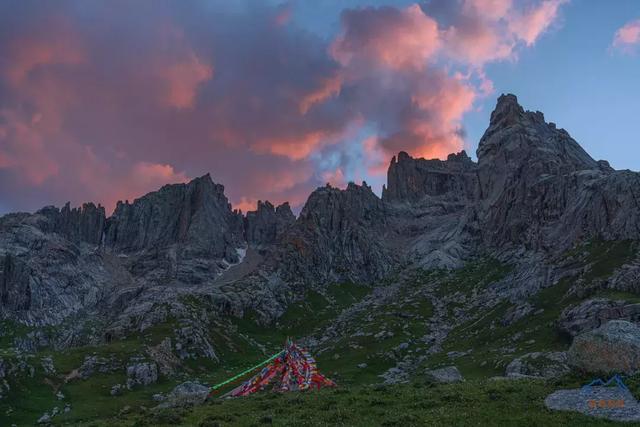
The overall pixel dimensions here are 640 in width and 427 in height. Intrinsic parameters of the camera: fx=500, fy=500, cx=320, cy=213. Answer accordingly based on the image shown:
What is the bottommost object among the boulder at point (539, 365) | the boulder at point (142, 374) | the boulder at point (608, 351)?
the boulder at point (539, 365)

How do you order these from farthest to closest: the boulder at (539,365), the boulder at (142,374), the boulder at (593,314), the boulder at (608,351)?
the boulder at (142,374) < the boulder at (593,314) < the boulder at (539,365) < the boulder at (608,351)

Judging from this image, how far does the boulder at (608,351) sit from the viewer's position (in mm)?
30969

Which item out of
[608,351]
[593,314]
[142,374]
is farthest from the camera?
[142,374]

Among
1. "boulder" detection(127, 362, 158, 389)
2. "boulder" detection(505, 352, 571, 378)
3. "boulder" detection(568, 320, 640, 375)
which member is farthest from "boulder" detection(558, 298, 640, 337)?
"boulder" detection(127, 362, 158, 389)

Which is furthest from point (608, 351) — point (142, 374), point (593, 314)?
point (142, 374)

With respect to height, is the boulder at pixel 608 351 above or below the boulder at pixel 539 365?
above

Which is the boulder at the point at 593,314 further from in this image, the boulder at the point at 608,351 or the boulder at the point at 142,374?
the boulder at the point at 142,374

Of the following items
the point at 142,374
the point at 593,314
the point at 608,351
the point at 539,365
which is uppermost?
the point at 142,374

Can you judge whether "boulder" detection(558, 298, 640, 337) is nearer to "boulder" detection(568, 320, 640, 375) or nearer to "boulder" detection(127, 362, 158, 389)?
"boulder" detection(568, 320, 640, 375)

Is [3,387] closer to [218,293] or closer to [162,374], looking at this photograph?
[162,374]

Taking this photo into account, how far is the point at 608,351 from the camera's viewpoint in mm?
31531

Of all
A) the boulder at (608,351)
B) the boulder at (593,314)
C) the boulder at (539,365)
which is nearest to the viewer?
the boulder at (608,351)

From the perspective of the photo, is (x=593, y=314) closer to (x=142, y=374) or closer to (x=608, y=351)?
(x=608, y=351)

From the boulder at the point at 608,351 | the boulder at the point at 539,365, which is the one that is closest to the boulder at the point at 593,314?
the boulder at the point at 539,365
